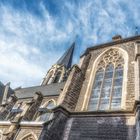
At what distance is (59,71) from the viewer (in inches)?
1237

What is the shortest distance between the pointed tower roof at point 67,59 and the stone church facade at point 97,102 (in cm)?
Answer: 1920

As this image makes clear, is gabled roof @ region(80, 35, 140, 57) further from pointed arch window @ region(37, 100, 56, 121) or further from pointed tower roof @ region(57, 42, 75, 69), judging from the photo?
pointed tower roof @ region(57, 42, 75, 69)

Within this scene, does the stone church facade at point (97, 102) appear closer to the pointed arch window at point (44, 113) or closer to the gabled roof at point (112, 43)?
the gabled roof at point (112, 43)

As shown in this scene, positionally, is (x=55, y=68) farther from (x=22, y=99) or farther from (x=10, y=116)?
(x=10, y=116)

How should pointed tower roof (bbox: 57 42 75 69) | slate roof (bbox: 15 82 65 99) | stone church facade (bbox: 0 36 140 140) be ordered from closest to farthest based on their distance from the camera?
stone church facade (bbox: 0 36 140 140) → slate roof (bbox: 15 82 65 99) → pointed tower roof (bbox: 57 42 75 69)

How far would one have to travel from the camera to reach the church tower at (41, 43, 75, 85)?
1174 inches

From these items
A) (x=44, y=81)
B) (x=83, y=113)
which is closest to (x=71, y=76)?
(x=83, y=113)

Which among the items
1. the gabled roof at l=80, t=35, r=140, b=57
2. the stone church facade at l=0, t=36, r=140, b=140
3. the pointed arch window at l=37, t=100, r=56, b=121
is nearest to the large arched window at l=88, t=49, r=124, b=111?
the stone church facade at l=0, t=36, r=140, b=140

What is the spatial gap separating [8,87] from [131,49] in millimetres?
18253

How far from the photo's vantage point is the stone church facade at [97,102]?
7.34 m

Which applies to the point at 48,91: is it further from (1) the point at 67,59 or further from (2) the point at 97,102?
(1) the point at 67,59

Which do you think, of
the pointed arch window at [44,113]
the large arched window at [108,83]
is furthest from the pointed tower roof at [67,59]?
the large arched window at [108,83]

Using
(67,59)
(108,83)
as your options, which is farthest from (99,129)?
(67,59)

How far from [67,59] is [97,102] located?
25854 millimetres
